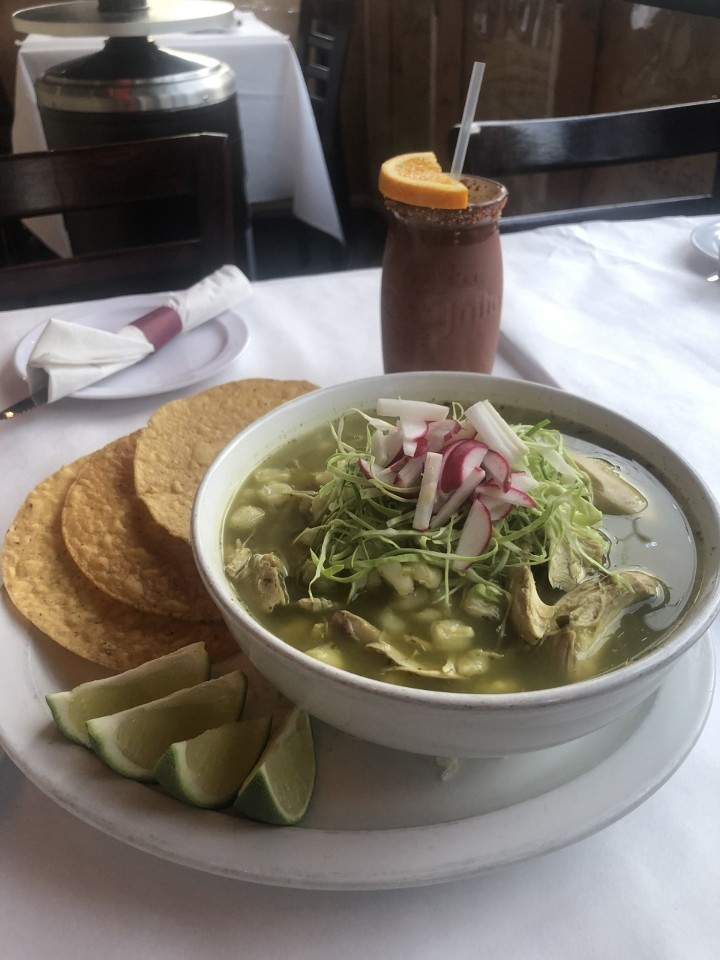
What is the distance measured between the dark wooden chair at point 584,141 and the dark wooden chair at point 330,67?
7.03ft

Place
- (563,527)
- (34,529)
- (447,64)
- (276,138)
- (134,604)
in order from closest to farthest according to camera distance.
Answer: (563,527), (134,604), (34,529), (276,138), (447,64)

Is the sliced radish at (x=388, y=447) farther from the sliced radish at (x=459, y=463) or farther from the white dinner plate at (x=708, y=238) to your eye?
the white dinner plate at (x=708, y=238)

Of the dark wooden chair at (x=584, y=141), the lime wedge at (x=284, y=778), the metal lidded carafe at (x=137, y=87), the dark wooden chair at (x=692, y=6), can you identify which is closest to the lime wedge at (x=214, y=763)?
the lime wedge at (x=284, y=778)

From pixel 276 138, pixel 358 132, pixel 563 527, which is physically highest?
pixel 563 527

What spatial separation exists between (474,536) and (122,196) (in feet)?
4.79

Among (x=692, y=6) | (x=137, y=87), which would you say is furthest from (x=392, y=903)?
(x=692, y=6)

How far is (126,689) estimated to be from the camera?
0.78 metres

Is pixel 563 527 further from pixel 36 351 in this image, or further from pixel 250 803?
pixel 36 351

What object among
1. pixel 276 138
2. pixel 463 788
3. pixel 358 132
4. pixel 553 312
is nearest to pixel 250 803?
pixel 463 788

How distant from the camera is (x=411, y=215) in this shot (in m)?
1.11

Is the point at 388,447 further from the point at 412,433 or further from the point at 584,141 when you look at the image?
the point at 584,141

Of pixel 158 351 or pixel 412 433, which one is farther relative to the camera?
pixel 158 351

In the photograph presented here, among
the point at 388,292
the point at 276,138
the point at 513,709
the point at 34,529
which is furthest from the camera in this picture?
the point at 276,138

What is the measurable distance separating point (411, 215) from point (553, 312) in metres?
0.62
